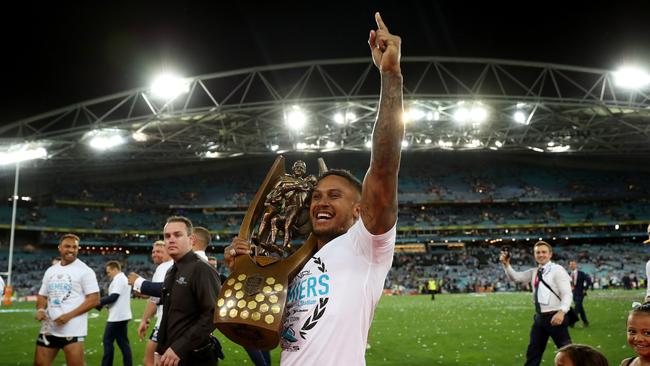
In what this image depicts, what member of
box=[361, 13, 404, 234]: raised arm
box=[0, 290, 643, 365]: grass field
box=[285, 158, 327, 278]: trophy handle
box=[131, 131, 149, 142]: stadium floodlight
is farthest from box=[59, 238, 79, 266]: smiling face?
box=[131, 131, 149, 142]: stadium floodlight

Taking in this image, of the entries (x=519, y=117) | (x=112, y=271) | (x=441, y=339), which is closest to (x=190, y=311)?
(x=112, y=271)

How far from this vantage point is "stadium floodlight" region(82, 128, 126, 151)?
31188 millimetres

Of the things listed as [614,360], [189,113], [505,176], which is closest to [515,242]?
[505,176]

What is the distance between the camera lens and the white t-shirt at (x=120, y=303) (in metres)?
9.08

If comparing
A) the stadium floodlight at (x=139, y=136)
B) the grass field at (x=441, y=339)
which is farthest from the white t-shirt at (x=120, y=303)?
the stadium floodlight at (x=139, y=136)

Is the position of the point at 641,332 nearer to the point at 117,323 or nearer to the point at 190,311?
the point at 190,311

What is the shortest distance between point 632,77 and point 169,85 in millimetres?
21294

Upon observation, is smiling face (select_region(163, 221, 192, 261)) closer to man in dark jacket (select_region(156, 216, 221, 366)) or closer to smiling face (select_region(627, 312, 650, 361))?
man in dark jacket (select_region(156, 216, 221, 366))

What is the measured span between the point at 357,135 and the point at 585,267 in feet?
92.5

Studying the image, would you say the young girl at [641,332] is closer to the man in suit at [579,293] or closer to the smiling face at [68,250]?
the smiling face at [68,250]

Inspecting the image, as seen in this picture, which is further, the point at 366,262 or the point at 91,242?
the point at 91,242

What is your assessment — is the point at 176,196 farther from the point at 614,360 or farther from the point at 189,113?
the point at 614,360

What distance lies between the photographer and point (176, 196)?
59.8 m

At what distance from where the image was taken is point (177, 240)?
5.27m
